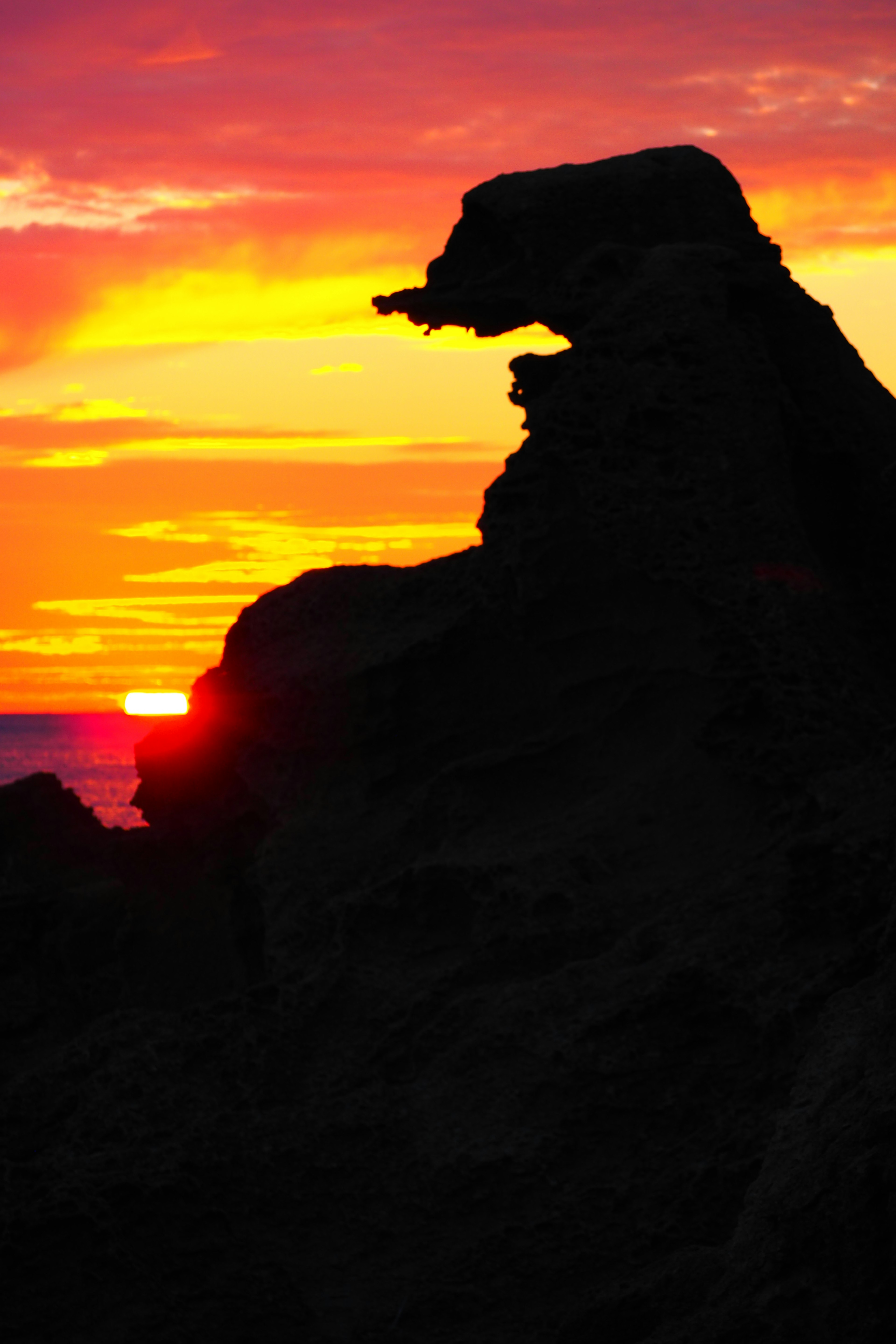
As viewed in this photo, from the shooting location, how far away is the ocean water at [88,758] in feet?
276

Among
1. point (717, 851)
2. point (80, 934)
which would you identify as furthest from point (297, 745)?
point (717, 851)

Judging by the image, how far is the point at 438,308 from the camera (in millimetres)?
9234

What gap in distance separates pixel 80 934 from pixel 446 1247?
3.91 metres

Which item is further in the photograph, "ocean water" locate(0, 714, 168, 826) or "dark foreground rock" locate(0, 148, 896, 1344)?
"ocean water" locate(0, 714, 168, 826)

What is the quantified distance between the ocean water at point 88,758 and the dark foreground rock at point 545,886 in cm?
4403

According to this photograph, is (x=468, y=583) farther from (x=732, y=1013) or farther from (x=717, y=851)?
(x=732, y=1013)

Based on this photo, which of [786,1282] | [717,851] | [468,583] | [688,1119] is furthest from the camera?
[468,583]

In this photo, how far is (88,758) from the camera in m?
129

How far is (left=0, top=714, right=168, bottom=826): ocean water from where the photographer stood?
84000 millimetres

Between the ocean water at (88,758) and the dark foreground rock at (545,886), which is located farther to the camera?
the ocean water at (88,758)

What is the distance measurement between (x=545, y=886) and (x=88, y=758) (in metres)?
126

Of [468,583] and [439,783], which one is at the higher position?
[468,583]

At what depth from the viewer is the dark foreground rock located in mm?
5742

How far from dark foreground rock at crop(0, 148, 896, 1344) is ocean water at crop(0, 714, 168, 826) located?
44030 millimetres
